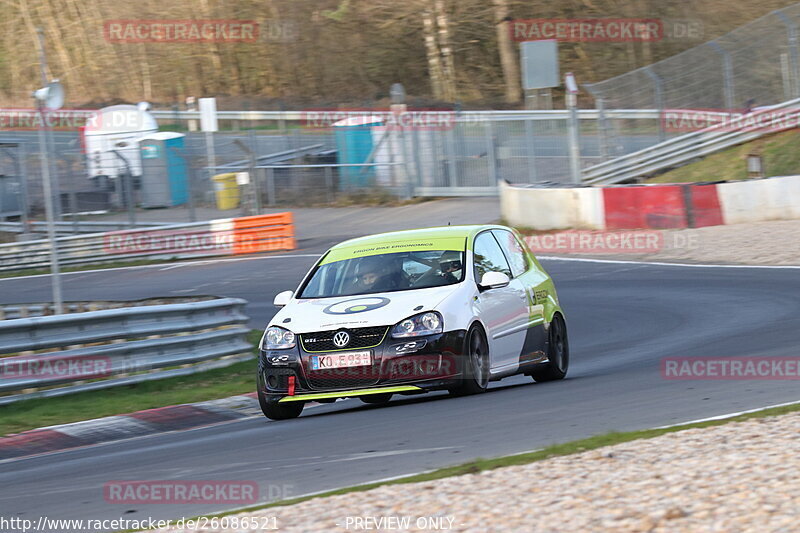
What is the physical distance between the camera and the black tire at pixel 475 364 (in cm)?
940

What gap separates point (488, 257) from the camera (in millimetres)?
10484

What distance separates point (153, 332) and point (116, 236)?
678 inches

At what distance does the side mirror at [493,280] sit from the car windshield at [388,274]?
0.18m

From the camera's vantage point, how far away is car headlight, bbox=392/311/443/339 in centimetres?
917

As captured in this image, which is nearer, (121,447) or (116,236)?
(121,447)

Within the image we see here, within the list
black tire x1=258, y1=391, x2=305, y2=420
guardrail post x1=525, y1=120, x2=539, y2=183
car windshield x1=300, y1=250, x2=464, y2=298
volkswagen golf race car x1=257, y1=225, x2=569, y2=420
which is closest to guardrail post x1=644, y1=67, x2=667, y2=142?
guardrail post x1=525, y1=120, x2=539, y2=183

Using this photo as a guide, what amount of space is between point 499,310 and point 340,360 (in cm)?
159

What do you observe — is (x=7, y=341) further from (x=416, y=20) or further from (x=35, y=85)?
(x=35, y=85)

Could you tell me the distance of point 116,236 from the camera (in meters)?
28.6

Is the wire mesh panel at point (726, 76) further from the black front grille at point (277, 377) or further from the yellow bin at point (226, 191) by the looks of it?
the black front grille at point (277, 377)

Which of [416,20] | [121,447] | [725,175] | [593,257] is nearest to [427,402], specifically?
[121,447]

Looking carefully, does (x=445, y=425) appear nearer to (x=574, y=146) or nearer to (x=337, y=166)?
(x=574, y=146)

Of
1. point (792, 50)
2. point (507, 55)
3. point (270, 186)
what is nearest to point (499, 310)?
point (792, 50)

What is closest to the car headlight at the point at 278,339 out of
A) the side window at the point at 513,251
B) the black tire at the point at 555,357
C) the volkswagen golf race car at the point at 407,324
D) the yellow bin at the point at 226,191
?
the volkswagen golf race car at the point at 407,324
